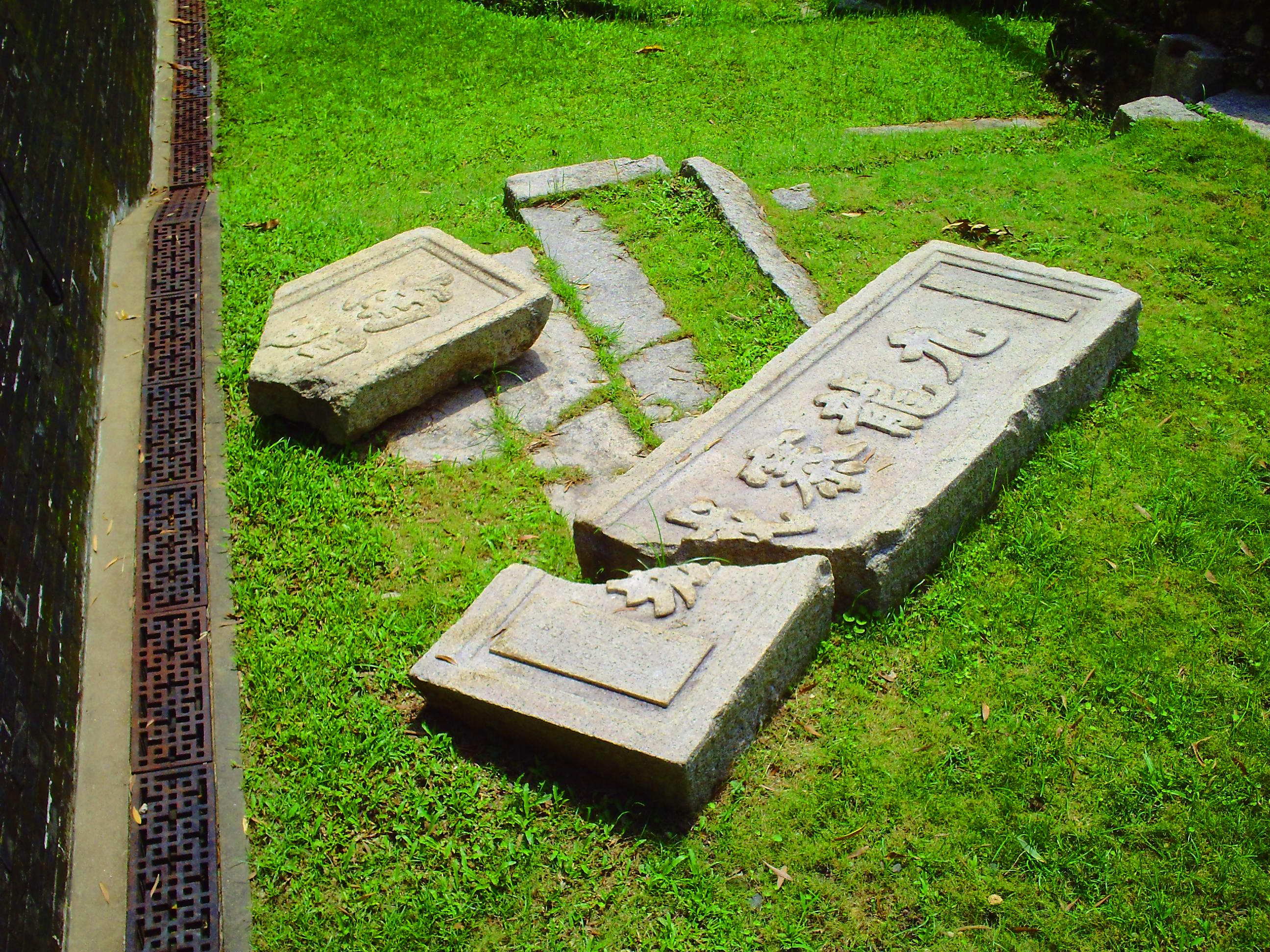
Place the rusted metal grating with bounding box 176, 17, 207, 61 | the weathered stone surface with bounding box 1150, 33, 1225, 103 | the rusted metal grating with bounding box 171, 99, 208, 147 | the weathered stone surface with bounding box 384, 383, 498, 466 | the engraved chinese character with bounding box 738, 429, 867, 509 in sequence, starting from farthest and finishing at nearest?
1. the rusted metal grating with bounding box 176, 17, 207, 61
2. the rusted metal grating with bounding box 171, 99, 208, 147
3. the weathered stone surface with bounding box 1150, 33, 1225, 103
4. the weathered stone surface with bounding box 384, 383, 498, 466
5. the engraved chinese character with bounding box 738, 429, 867, 509

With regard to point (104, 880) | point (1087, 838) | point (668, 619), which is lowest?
point (104, 880)

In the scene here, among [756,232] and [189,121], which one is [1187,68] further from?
[189,121]

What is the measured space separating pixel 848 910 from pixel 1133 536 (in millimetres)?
1715

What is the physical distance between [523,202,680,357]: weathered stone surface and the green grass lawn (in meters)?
0.11

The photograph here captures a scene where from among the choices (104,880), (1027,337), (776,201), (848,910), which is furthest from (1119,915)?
(776,201)

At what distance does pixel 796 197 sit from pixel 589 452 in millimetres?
2421

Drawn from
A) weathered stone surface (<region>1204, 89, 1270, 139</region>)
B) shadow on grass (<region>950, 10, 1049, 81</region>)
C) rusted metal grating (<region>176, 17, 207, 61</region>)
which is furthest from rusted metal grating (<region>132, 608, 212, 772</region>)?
shadow on grass (<region>950, 10, 1049, 81</region>)

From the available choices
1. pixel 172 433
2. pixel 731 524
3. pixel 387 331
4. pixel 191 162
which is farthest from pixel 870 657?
pixel 191 162

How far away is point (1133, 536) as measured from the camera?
3.53 m

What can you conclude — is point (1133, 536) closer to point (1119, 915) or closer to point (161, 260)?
point (1119, 915)

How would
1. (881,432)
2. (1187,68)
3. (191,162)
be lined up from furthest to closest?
(1187,68), (191,162), (881,432)

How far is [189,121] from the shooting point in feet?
22.6

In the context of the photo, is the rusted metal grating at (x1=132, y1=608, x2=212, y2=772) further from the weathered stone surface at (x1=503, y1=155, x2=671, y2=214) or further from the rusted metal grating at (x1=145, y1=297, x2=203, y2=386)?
the weathered stone surface at (x1=503, y1=155, x2=671, y2=214)

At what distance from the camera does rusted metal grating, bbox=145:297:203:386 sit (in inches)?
181
